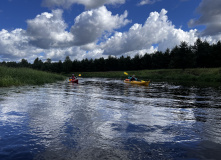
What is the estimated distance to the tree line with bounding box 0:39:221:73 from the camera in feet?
163

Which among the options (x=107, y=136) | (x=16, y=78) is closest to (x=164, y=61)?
(x=16, y=78)

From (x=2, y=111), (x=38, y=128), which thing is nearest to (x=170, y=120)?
(x=38, y=128)

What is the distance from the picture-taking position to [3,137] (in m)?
4.22

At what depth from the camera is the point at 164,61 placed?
7625 centimetres

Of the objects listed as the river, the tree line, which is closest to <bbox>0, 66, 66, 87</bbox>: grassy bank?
the river

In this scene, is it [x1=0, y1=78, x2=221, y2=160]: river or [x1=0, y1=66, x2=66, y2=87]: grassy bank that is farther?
[x1=0, y1=66, x2=66, y2=87]: grassy bank

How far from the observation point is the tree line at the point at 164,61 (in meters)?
49.7

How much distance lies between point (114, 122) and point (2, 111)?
4427 mm

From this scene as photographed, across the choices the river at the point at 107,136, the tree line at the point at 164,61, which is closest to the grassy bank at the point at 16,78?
the river at the point at 107,136

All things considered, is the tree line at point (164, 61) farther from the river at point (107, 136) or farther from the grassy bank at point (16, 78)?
the river at point (107, 136)

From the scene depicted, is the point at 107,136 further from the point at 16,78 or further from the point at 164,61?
the point at 164,61

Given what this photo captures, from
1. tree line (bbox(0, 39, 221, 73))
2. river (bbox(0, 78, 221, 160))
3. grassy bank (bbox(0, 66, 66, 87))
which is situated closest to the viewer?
river (bbox(0, 78, 221, 160))

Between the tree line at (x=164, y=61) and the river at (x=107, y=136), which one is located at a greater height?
the tree line at (x=164, y=61)

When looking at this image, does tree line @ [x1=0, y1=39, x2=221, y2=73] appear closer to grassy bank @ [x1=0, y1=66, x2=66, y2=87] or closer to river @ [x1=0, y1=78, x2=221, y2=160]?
grassy bank @ [x1=0, y1=66, x2=66, y2=87]
